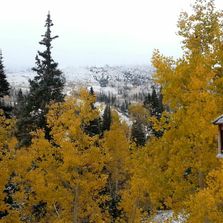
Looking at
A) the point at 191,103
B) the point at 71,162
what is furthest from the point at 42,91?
the point at 191,103

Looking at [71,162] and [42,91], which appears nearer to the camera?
[71,162]

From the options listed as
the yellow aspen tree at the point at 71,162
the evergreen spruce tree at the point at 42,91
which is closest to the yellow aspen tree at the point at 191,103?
the yellow aspen tree at the point at 71,162

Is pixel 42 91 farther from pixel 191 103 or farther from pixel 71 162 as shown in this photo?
pixel 191 103

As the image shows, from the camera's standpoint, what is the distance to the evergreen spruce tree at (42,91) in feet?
102

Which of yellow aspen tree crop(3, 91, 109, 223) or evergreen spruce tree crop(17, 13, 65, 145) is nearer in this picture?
yellow aspen tree crop(3, 91, 109, 223)

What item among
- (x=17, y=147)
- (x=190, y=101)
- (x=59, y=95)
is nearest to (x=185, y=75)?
(x=190, y=101)

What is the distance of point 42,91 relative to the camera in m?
31.2

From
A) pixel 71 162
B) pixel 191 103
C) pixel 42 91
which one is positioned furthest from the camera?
pixel 42 91

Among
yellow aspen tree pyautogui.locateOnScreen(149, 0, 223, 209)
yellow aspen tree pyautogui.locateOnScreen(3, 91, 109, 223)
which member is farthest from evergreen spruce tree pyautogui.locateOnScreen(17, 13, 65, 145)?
yellow aspen tree pyautogui.locateOnScreen(149, 0, 223, 209)

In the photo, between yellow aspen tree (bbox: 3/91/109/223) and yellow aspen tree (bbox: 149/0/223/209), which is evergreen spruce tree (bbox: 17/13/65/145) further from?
yellow aspen tree (bbox: 149/0/223/209)

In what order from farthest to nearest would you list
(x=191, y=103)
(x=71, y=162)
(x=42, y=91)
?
(x=42, y=91) < (x=71, y=162) < (x=191, y=103)

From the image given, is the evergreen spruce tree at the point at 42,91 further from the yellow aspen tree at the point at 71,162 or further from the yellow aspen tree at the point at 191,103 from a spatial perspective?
the yellow aspen tree at the point at 191,103

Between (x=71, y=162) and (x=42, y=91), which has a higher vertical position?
(x=42, y=91)

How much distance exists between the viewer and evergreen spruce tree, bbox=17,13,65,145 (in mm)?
31016
